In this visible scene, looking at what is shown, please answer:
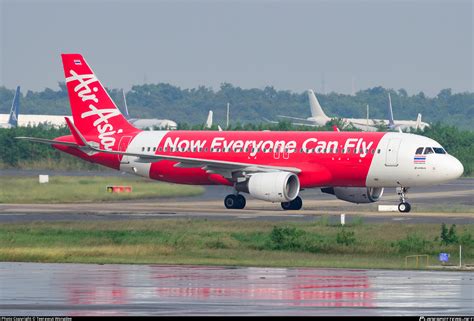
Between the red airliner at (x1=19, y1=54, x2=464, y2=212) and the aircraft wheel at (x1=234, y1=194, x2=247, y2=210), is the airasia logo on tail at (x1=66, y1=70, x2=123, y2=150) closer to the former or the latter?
the red airliner at (x1=19, y1=54, x2=464, y2=212)

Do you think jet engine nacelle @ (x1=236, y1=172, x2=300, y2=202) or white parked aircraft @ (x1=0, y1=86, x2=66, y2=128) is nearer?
jet engine nacelle @ (x1=236, y1=172, x2=300, y2=202)

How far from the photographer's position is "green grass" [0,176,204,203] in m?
70.4

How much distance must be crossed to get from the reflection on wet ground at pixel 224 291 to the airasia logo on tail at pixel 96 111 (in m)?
31.4

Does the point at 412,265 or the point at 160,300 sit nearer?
the point at 160,300

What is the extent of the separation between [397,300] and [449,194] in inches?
2019

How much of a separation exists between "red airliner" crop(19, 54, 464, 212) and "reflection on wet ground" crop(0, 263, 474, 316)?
82.3 ft

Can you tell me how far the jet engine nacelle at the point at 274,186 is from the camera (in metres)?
60.4

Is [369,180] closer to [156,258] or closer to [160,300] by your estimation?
[156,258]

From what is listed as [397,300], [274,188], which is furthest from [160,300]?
[274,188]

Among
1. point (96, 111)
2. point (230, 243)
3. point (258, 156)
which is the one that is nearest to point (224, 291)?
point (230, 243)

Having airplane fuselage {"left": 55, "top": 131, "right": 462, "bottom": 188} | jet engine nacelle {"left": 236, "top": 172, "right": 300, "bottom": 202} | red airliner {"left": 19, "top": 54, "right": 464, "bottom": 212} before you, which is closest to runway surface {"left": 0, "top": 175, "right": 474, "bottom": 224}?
jet engine nacelle {"left": 236, "top": 172, "right": 300, "bottom": 202}

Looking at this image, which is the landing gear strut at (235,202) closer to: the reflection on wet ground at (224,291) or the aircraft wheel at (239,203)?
the aircraft wheel at (239,203)

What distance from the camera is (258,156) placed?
2532 inches

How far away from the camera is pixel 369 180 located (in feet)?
202
